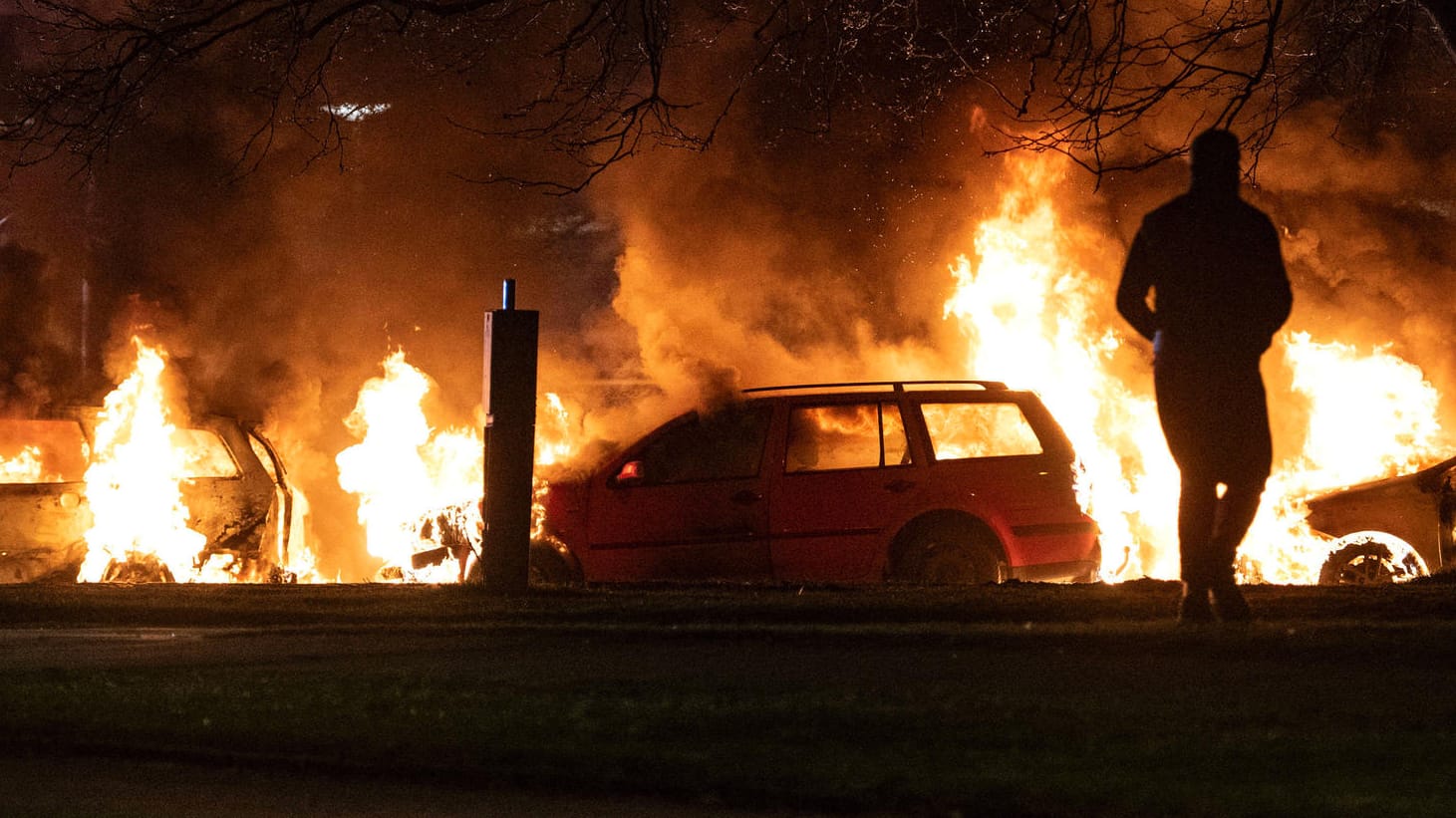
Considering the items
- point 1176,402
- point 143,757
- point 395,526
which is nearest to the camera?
point 143,757

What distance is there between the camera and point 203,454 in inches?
575

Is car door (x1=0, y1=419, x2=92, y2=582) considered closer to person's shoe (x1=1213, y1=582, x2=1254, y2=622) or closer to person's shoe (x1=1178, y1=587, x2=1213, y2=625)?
person's shoe (x1=1178, y1=587, x2=1213, y2=625)

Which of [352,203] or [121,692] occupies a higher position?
[352,203]

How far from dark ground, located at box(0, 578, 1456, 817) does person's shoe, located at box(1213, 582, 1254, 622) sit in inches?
5.4

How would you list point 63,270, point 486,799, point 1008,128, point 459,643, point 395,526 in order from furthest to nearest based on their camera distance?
point 63,270 < point 1008,128 < point 395,526 < point 459,643 < point 486,799

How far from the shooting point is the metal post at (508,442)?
10586 millimetres

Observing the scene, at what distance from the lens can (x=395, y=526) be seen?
1688 cm

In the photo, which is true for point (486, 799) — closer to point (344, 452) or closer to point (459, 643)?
point (459, 643)

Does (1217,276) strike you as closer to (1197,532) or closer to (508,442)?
(1197,532)

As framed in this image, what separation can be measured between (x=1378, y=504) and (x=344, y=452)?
984 cm

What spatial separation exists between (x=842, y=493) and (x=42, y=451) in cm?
686

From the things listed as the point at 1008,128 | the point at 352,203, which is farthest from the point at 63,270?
the point at 1008,128

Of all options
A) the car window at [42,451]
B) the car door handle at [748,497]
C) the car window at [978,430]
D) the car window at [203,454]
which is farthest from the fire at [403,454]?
the car window at [978,430]

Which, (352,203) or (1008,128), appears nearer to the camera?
(1008,128)
